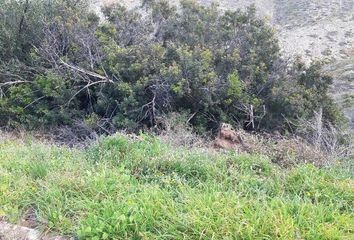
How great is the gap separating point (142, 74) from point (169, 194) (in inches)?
231

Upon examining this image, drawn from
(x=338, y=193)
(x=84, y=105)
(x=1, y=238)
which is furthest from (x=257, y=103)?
(x=1, y=238)

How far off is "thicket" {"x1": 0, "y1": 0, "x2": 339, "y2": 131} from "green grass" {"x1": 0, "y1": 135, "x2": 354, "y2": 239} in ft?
12.6

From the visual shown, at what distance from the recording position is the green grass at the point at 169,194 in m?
3.03

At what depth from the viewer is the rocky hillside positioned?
20.2 meters

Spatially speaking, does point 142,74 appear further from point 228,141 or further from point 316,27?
point 316,27

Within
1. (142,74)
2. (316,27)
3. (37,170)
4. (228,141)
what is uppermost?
(37,170)

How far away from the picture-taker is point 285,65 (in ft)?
33.6

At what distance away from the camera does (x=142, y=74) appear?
9109 millimetres

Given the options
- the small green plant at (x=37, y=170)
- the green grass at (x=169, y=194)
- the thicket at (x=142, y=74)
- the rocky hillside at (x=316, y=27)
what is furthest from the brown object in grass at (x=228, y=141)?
the rocky hillside at (x=316, y=27)

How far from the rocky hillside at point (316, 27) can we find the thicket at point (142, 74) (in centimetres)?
737

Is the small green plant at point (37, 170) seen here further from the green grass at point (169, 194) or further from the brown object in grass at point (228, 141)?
the brown object in grass at point (228, 141)

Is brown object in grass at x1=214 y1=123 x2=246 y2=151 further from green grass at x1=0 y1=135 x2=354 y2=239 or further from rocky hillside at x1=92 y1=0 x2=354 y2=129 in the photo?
rocky hillside at x1=92 y1=0 x2=354 y2=129

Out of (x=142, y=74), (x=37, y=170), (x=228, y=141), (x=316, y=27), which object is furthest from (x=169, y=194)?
(x=316, y=27)

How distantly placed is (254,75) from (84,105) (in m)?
4.10
